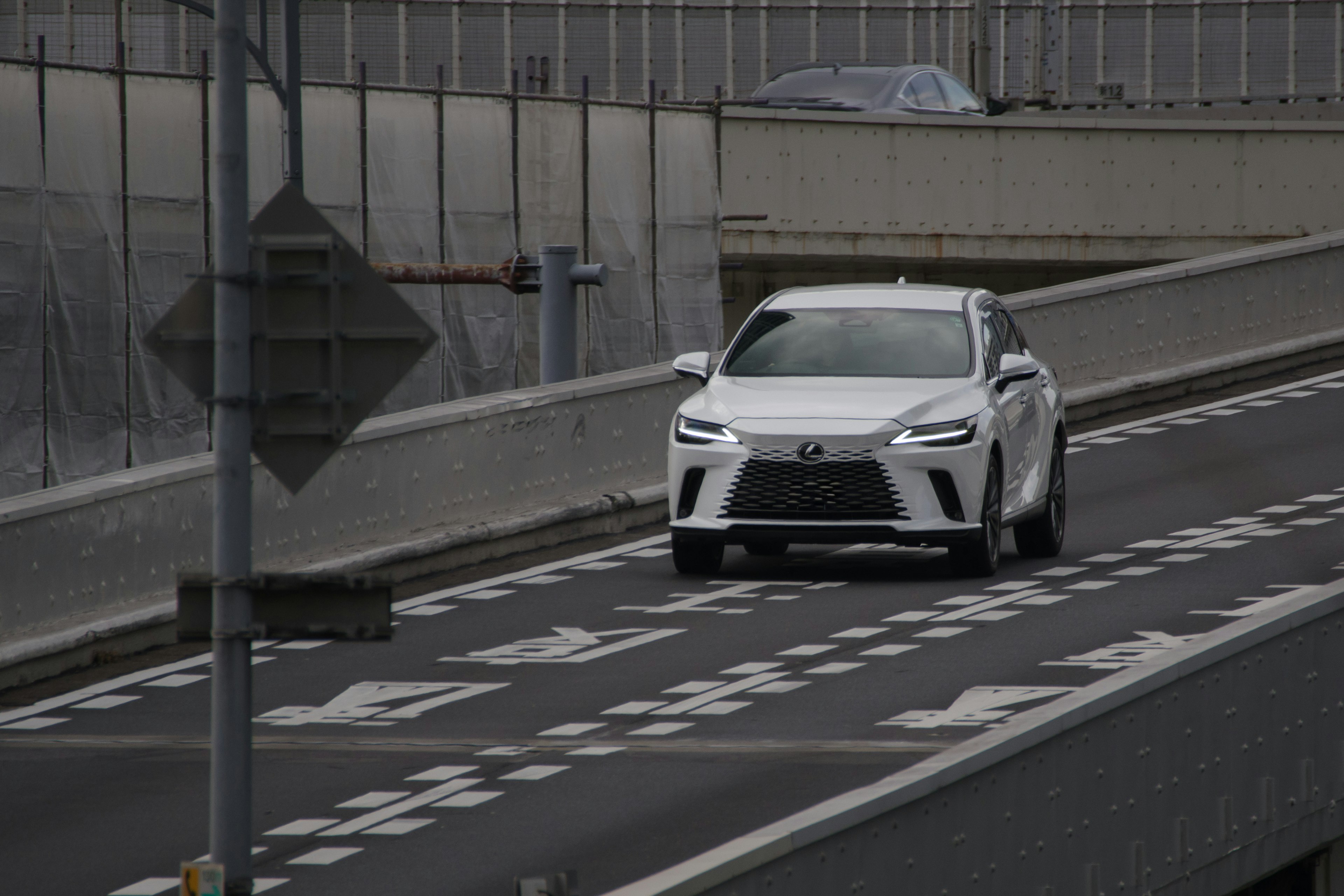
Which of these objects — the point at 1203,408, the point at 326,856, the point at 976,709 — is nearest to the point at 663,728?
the point at 976,709

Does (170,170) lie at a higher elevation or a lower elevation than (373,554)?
higher

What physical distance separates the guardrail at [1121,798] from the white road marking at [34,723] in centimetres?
535

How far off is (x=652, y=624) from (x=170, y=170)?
11.9 metres

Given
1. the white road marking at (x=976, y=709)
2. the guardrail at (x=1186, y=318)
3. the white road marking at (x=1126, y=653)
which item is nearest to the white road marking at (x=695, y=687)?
the white road marking at (x=976, y=709)

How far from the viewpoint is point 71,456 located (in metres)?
23.3

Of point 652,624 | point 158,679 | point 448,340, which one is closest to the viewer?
point 158,679

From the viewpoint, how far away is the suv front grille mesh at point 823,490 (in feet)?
50.2

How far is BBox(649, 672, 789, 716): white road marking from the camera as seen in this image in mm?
11789

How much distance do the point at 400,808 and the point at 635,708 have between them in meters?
2.31

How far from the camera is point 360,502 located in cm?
1662

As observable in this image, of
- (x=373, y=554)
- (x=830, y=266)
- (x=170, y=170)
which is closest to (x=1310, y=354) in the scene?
(x=830, y=266)

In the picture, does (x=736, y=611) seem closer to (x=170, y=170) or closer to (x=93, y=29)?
(x=170, y=170)

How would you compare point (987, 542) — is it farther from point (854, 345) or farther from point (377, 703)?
point (377, 703)

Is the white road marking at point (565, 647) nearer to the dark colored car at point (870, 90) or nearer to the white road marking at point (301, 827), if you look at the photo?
the white road marking at point (301, 827)
